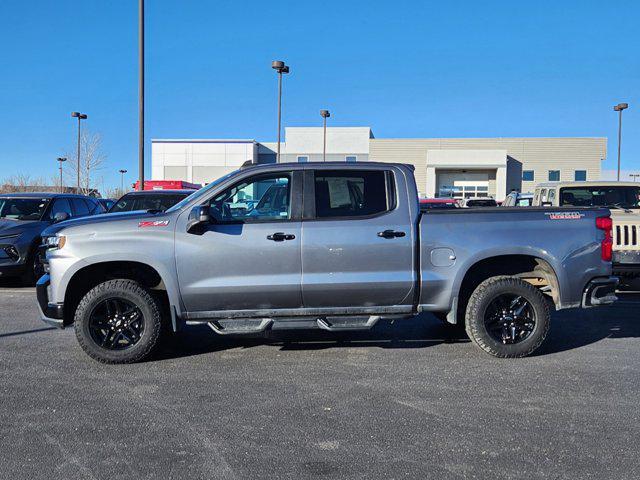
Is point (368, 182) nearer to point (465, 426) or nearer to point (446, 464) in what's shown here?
point (465, 426)

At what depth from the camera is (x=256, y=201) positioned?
18.7 ft

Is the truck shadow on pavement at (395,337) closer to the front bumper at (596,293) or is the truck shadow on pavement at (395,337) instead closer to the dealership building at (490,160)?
the front bumper at (596,293)

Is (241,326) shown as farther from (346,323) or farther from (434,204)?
(434,204)

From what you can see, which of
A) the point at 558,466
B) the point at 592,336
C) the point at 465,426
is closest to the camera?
the point at 558,466

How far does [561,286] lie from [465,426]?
7.53ft

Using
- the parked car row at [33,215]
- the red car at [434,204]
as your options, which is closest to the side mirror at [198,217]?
the red car at [434,204]

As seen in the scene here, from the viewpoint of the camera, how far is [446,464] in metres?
3.52

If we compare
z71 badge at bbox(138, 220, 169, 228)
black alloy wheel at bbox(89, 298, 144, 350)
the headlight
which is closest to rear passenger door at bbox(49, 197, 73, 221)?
the headlight

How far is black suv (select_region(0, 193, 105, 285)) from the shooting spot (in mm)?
9961

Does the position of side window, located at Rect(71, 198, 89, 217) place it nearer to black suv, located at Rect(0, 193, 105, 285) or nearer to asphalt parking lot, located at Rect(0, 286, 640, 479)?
black suv, located at Rect(0, 193, 105, 285)

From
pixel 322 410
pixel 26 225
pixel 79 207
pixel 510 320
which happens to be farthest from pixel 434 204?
pixel 322 410

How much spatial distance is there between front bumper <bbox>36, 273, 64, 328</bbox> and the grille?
7.30 m

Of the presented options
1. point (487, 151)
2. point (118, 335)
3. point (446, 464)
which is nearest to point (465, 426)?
point (446, 464)

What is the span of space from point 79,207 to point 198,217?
811 centimetres
